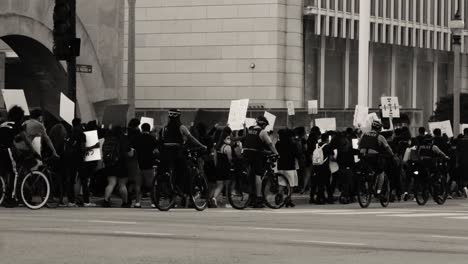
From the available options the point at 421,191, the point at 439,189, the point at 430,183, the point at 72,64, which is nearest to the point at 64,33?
the point at 72,64

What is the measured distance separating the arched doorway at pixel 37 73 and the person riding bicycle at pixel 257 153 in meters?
13.9

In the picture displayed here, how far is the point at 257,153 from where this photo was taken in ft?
82.4

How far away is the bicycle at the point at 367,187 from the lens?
26.9 meters

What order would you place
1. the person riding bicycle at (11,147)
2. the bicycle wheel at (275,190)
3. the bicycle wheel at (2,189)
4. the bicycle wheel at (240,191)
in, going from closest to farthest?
the bicycle wheel at (2,189) < the person riding bicycle at (11,147) < the bicycle wheel at (240,191) < the bicycle wheel at (275,190)

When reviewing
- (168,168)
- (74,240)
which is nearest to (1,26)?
(168,168)

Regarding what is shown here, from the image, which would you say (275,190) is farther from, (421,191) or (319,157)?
(421,191)

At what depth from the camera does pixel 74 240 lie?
15.0 metres

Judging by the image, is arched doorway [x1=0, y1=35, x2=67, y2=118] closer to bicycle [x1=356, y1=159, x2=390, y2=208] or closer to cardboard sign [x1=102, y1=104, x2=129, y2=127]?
cardboard sign [x1=102, y1=104, x2=129, y2=127]

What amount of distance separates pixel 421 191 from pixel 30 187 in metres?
10.1

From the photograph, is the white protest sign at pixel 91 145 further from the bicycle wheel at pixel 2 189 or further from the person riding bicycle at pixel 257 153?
the person riding bicycle at pixel 257 153

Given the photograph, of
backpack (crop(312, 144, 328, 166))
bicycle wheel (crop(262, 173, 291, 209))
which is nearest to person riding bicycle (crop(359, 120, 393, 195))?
bicycle wheel (crop(262, 173, 291, 209))

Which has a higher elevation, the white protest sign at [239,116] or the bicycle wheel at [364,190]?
the white protest sign at [239,116]

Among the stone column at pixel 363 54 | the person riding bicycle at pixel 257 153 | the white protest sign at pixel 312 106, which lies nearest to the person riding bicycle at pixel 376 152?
the person riding bicycle at pixel 257 153

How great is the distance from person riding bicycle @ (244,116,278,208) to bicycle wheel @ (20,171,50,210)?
158 inches
